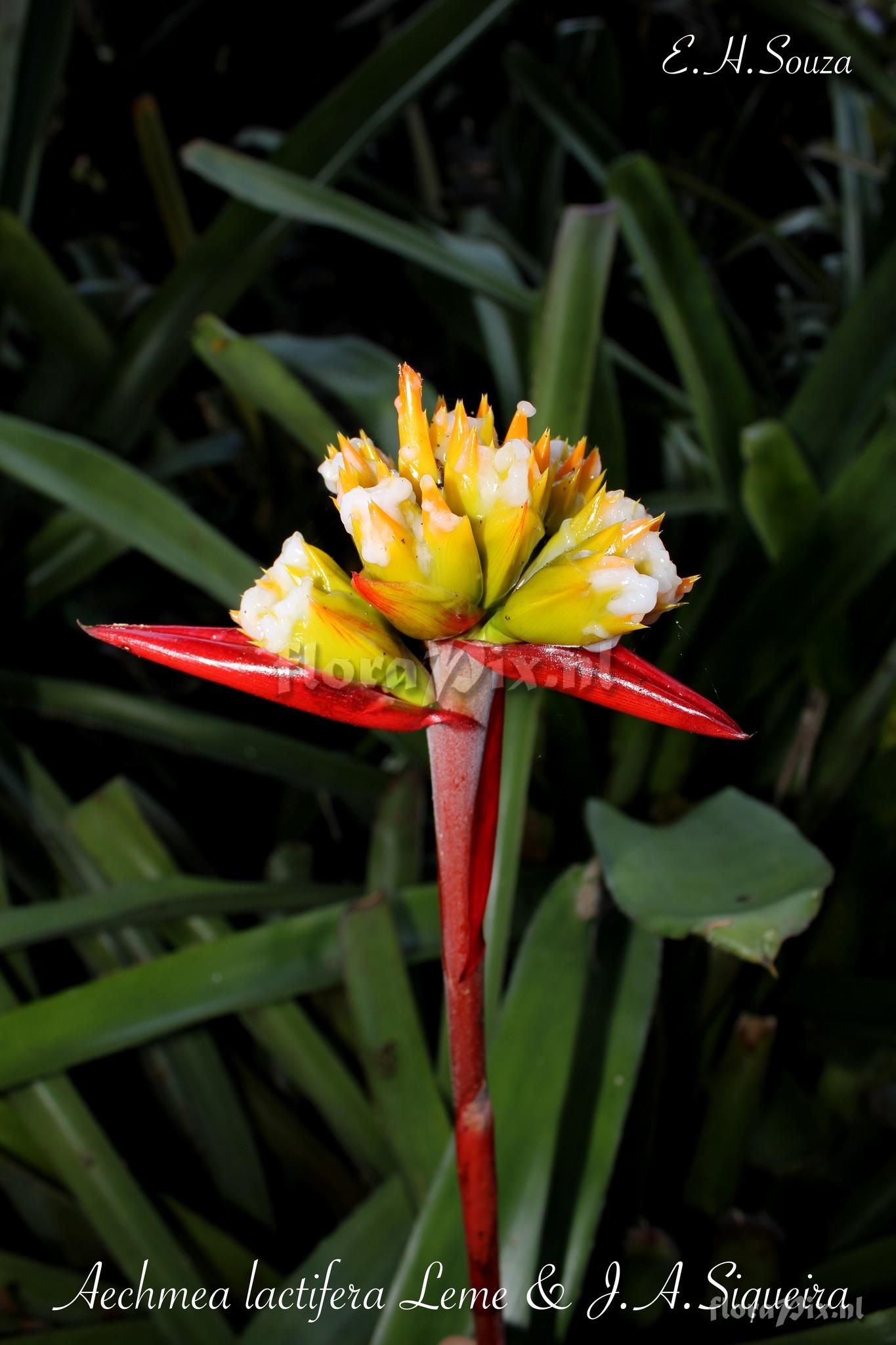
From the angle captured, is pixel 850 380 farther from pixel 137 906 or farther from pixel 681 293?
pixel 137 906

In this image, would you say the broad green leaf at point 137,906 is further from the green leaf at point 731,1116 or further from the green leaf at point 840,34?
the green leaf at point 840,34

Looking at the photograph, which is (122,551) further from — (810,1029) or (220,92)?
(220,92)

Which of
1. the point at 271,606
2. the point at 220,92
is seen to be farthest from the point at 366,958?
the point at 220,92

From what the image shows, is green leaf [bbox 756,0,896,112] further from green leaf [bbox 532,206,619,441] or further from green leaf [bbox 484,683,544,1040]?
green leaf [bbox 484,683,544,1040]

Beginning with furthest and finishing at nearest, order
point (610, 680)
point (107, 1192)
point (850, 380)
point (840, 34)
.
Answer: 1. point (840, 34)
2. point (850, 380)
3. point (107, 1192)
4. point (610, 680)

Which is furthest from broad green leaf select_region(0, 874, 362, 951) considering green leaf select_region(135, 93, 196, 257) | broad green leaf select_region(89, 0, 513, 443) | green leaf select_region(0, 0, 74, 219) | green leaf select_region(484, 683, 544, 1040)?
green leaf select_region(135, 93, 196, 257)

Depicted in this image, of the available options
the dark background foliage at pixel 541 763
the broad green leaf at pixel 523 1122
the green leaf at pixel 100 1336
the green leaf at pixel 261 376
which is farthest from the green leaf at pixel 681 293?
the green leaf at pixel 100 1336

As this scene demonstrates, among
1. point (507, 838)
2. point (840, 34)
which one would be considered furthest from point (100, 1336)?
point (840, 34)
